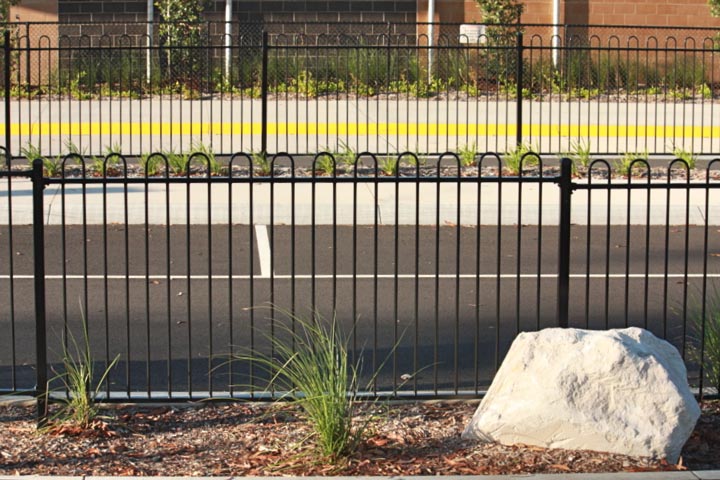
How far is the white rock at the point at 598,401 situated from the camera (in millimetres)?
6562

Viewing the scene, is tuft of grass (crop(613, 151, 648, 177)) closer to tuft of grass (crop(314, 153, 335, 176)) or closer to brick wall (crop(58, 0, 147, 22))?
tuft of grass (crop(314, 153, 335, 176))

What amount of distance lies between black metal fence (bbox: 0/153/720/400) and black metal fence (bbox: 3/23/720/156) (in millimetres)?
1446

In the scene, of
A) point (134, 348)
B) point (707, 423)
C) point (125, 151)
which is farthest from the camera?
point (125, 151)

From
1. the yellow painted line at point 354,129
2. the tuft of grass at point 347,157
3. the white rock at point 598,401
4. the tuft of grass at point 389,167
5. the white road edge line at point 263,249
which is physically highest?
the yellow painted line at point 354,129

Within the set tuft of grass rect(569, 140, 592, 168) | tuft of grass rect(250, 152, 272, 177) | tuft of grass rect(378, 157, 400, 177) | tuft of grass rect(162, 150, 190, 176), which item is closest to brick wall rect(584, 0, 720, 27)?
tuft of grass rect(569, 140, 592, 168)

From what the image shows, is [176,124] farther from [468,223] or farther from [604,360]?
[604,360]

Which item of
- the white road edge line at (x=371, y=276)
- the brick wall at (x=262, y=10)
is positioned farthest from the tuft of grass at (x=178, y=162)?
the brick wall at (x=262, y=10)

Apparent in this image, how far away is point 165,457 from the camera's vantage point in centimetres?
677

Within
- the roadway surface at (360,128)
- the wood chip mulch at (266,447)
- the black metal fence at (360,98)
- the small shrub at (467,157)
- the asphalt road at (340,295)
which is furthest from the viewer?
the roadway surface at (360,128)

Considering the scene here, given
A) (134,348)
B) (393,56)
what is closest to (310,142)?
(393,56)

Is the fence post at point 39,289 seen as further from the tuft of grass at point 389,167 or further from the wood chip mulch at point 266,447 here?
the tuft of grass at point 389,167

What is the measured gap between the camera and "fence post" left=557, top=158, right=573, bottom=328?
7.49 metres

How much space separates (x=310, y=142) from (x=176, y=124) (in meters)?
2.25

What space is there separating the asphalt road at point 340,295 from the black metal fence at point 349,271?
29 mm
